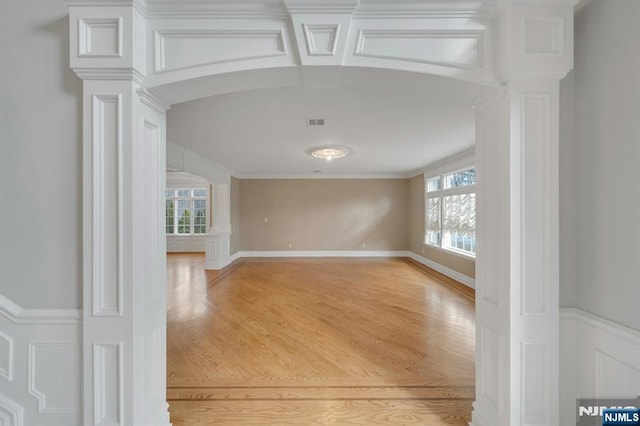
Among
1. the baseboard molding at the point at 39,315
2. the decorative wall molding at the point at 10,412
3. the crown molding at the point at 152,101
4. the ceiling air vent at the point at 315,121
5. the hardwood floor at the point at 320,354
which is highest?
the ceiling air vent at the point at 315,121

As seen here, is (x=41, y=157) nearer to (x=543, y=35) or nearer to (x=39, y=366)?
(x=39, y=366)

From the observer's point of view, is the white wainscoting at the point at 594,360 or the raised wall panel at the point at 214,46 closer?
the white wainscoting at the point at 594,360

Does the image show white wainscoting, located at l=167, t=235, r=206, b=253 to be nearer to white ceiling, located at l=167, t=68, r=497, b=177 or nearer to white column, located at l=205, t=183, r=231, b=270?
white column, located at l=205, t=183, r=231, b=270

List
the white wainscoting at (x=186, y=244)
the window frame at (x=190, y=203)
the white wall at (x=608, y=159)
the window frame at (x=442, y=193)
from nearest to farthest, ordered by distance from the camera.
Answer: the white wall at (x=608, y=159), the window frame at (x=442, y=193), the white wainscoting at (x=186, y=244), the window frame at (x=190, y=203)

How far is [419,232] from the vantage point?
26.3 ft

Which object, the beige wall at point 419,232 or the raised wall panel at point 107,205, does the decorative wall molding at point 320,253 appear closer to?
the beige wall at point 419,232

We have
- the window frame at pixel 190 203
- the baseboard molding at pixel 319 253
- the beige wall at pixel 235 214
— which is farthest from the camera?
the window frame at pixel 190 203

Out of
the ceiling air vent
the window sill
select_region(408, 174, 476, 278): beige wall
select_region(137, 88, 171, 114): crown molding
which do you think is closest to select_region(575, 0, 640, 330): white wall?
the ceiling air vent

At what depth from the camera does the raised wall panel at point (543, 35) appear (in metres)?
1.55

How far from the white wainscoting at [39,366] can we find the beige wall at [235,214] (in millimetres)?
6268

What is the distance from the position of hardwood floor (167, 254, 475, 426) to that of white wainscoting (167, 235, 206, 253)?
534 centimetres

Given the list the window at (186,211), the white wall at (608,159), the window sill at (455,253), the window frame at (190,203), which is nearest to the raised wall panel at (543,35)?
the white wall at (608,159)

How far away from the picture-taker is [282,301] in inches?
178

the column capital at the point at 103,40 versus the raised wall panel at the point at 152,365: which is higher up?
the column capital at the point at 103,40
